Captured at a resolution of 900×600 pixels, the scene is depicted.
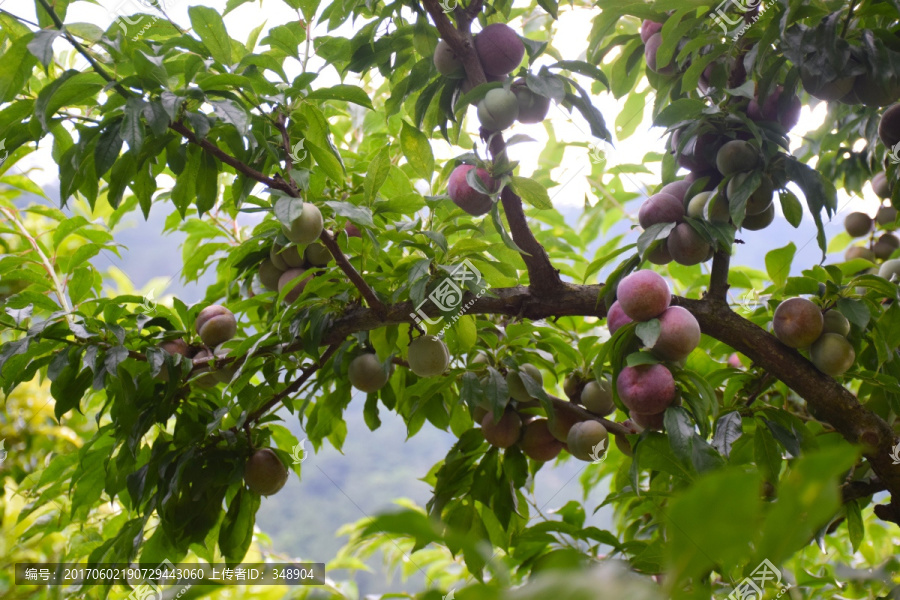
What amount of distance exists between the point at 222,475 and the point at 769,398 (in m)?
0.97

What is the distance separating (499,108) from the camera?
84cm

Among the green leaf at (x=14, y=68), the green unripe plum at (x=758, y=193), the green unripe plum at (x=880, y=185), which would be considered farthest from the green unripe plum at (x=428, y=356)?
the green unripe plum at (x=880, y=185)

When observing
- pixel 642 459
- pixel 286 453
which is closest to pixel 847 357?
pixel 642 459

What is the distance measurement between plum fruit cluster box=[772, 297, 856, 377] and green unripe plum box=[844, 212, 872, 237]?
0.69 meters

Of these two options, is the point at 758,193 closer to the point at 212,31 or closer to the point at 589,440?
the point at 589,440

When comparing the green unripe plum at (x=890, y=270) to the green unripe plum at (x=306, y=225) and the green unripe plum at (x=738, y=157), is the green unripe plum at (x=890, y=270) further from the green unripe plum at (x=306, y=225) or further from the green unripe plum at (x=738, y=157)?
the green unripe plum at (x=306, y=225)

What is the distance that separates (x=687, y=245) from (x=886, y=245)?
33.0 inches

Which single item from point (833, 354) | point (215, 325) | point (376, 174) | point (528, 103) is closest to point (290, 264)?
point (215, 325)

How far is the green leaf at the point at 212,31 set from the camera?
878 mm

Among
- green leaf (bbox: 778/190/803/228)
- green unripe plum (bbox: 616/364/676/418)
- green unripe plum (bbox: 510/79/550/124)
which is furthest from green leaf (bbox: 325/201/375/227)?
green leaf (bbox: 778/190/803/228)

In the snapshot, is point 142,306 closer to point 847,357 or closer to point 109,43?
point 109,43

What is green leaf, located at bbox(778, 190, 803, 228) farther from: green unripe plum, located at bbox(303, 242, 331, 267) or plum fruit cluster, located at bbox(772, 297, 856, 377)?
green unripe plum, located at bbox(303, 242, 331, 267)

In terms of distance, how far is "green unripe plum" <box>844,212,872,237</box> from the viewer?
1.47 meters

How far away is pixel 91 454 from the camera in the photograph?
116cm
